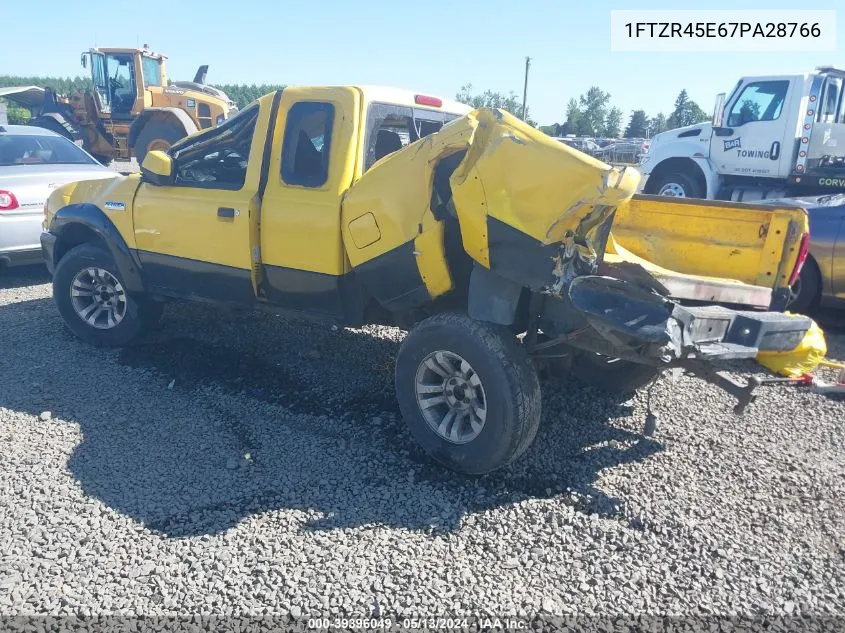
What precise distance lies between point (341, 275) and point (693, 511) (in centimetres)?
248

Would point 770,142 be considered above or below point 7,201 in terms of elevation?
above

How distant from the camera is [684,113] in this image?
5428 centimetres

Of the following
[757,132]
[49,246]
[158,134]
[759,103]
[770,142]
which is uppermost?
[759,103]

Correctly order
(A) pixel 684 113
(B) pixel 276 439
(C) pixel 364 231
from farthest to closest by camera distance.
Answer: (A) pixel 684 113 < (B) pixel 276 439 < (C) pixel 364 231

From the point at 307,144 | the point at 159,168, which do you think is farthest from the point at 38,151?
the point at 307,144

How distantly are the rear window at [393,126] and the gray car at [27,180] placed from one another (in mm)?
3424

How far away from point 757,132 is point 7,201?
11021 mm

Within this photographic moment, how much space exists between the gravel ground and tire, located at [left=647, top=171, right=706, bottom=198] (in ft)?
25.4

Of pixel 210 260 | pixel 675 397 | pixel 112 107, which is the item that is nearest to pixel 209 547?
pixel 210 260

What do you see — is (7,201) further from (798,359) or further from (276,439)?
(798,359)

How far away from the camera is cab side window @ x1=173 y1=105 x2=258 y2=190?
469cm

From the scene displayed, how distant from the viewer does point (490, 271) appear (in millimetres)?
3633

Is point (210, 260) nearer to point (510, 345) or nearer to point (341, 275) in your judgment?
point (341, 275)

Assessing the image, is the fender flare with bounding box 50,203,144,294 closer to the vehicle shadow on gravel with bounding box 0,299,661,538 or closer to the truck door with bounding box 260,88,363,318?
the vehicle shadow on gravel with bounding box 0,299,661,538
